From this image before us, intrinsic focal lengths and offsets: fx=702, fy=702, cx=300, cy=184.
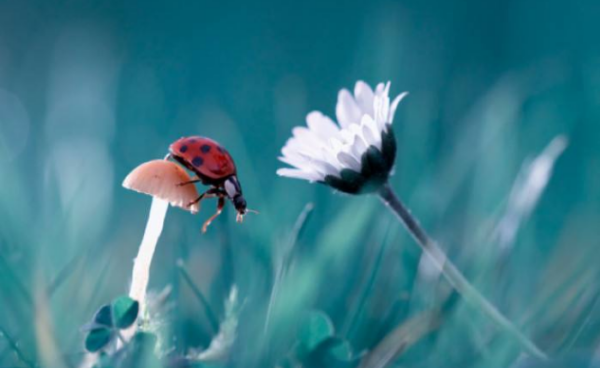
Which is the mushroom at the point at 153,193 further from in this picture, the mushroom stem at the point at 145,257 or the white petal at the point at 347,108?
the white petal at the point at 347,108

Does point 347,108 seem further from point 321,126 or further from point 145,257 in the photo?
point 145,257

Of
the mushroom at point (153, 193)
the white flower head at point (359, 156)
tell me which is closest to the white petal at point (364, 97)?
the white flower head at point (359, 156)

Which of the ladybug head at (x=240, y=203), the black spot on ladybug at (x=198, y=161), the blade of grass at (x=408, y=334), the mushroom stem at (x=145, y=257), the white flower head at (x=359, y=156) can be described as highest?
the black spot on ladybug at (x=198, y=161)

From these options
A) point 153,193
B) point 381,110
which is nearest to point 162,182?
point 153,193

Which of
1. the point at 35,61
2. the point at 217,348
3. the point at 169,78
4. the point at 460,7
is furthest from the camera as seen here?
the point at 460,7

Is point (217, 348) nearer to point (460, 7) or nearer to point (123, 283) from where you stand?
point (123, 283)

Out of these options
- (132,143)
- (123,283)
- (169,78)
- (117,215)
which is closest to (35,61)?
(169,78)
